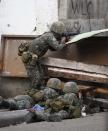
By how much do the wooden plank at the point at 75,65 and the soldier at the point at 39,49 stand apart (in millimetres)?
202

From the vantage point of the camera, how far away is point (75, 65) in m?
9.13

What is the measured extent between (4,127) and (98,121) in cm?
155

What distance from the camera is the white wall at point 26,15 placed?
9.90m

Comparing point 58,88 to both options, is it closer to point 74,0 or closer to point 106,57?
point 106,57

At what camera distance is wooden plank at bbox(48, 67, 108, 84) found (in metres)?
8.93

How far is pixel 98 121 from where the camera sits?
25.2 ft

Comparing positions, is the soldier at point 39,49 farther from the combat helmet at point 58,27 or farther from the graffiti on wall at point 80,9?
the graffiti on wall at point 80,9

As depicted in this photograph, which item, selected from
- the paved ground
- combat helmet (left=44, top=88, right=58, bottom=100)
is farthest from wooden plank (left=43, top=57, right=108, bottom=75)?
the paved ground

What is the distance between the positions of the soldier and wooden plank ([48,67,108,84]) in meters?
0.25

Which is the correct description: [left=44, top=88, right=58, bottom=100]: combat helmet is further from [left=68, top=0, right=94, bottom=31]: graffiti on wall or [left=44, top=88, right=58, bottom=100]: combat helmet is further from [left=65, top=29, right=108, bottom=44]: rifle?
[left=68, top=0, right=94, bottom=31]: graffiti on wall

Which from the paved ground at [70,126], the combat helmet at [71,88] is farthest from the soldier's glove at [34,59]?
the paved ground at [70,126]

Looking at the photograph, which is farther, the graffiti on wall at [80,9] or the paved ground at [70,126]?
the graffiti on wall at [80,9]

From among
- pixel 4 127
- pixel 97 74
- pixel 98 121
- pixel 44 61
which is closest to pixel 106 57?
pixel 97 74

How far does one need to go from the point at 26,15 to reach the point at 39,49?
1104 mm
